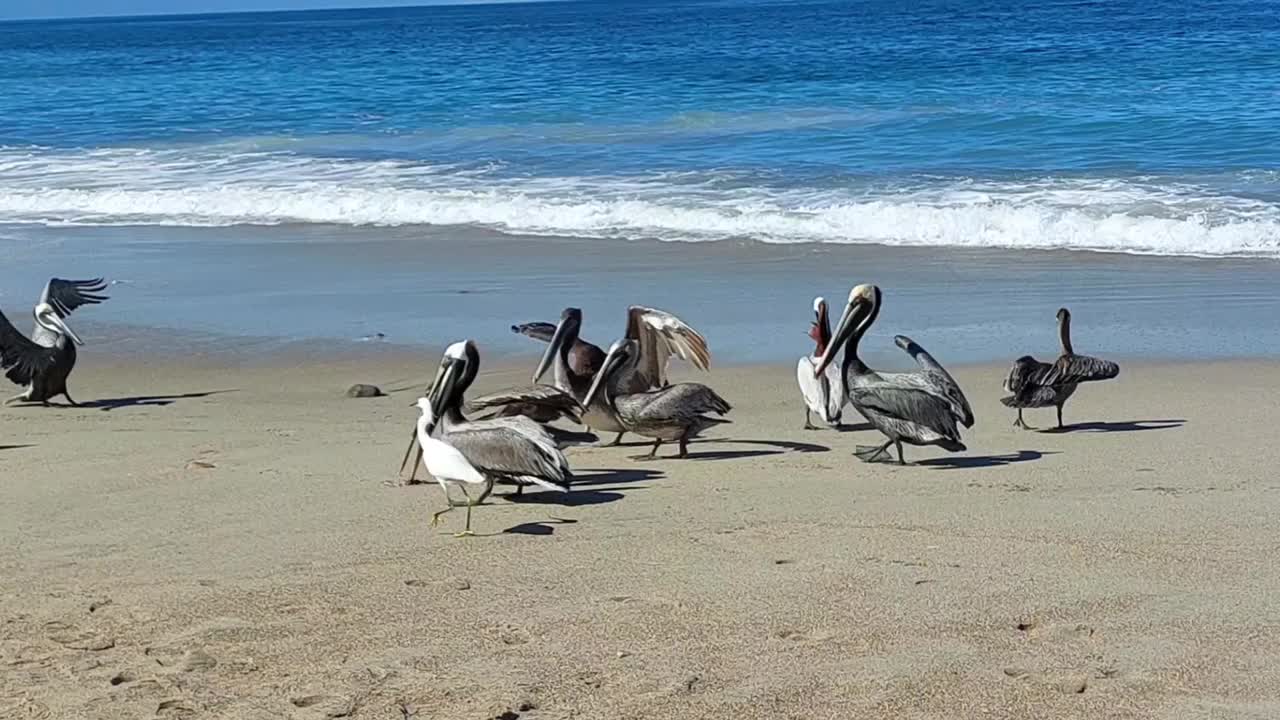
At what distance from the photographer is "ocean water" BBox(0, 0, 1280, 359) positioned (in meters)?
12.5

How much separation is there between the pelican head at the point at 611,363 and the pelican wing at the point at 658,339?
0.36 metres

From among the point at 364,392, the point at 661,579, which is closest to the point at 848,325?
the point at 661,579

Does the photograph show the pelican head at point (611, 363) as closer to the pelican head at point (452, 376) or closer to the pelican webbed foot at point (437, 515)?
the pelican head at point (452, 376)

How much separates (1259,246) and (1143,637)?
10.0m

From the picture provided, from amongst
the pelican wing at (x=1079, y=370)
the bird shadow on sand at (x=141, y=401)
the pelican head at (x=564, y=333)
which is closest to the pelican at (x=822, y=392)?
the pelican wing at (x=1079, y=370)

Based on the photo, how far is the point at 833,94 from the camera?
31.0 m

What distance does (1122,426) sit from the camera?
28.3 feet

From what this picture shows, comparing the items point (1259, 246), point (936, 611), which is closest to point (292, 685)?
point (936, 611)

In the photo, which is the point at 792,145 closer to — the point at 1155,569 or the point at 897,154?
the point at 897,154

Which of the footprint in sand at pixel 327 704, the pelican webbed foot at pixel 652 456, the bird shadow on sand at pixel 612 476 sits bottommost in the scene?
the footprint in sand at pixel 327 704

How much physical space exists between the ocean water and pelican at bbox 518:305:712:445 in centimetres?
186

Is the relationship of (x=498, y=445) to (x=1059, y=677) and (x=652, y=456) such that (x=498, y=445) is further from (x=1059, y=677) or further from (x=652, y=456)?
(x=1059, y=677)

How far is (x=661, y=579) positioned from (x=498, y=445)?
1194 millimetres

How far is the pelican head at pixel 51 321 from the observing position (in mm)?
9875
